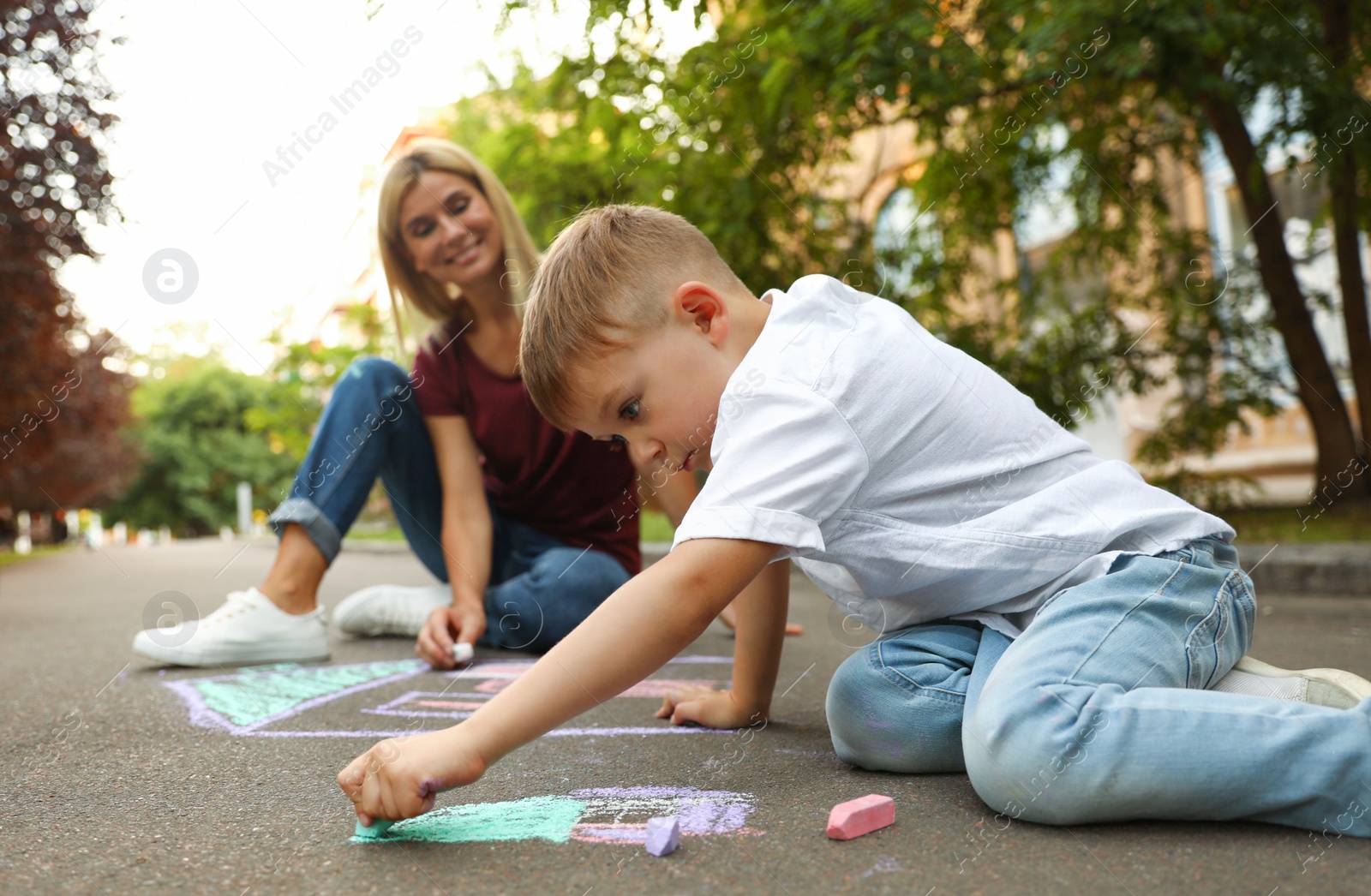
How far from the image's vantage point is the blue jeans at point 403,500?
298cm

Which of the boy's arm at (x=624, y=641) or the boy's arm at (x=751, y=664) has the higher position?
the boy's arm at (x=624, y=641)

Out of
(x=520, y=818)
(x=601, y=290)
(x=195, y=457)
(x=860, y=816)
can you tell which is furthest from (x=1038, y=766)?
(x=195, y=457)

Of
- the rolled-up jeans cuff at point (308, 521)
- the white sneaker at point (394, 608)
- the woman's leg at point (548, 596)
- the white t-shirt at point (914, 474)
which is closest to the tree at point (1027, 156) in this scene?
the woman's leg at point (548, 596)

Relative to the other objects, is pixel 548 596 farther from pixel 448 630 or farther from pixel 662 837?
pixel 662 837

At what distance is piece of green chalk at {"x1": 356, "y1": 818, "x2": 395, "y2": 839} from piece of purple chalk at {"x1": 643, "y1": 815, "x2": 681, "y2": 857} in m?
0.34

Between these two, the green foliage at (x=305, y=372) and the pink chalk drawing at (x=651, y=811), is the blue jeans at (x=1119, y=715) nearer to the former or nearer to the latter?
the pink chalk drawing at (x=651, y=811)

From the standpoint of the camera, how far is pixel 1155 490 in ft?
5.56

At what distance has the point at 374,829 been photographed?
1335 mm

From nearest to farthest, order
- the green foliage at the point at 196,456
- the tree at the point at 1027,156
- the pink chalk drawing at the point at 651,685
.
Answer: the pink chalk drawing at the point at 651,685 → the tree at the point at 1027,156 → the green foliage at the point at 196,456

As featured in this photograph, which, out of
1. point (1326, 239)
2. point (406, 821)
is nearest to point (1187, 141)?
point (1326, 239)

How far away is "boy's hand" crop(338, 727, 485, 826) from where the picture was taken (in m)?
1.27

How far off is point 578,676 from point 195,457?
40.3m

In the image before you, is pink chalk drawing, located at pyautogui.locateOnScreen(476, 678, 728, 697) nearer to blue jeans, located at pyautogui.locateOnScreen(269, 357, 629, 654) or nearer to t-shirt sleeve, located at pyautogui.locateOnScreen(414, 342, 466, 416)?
blue jeans, located at pyautogui.locateOnScreen(269, 357, 629, 654)

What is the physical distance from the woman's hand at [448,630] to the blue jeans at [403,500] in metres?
0.14
